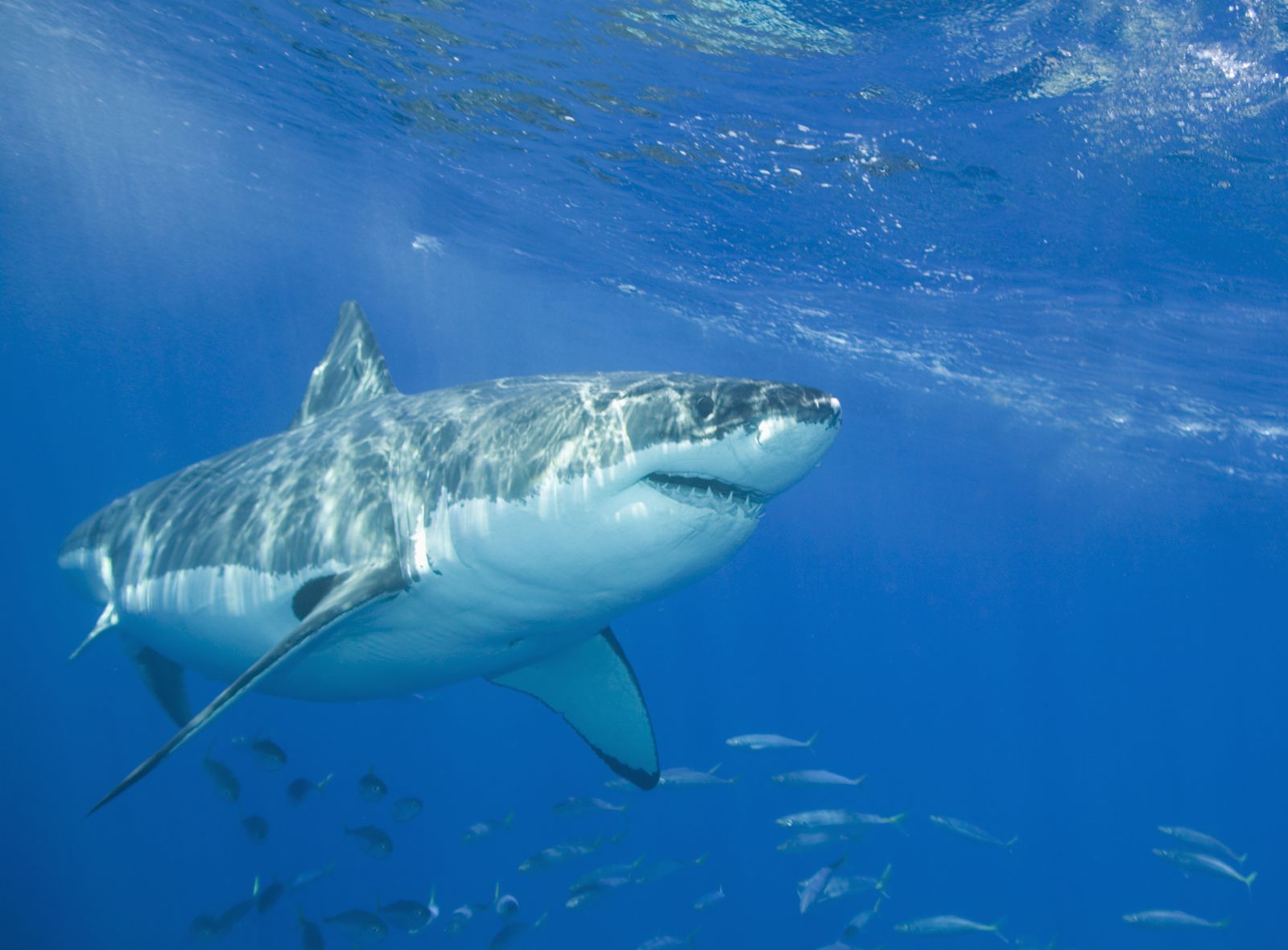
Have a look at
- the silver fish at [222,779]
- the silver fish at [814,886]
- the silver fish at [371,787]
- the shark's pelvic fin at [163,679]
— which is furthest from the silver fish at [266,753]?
the silver fish at [814,886]

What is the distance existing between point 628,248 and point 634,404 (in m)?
20.4

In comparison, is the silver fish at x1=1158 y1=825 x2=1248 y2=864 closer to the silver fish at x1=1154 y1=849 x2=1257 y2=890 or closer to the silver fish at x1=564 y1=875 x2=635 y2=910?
the silver fish at x1=1154 y1=849 x2=1257 y2=890

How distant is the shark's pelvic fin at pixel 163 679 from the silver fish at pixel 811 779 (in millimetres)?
8920

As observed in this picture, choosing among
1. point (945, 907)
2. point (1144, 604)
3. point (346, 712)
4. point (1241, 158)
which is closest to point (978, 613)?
point (1144, 604)

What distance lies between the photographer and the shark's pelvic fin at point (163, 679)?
6137 millimetres

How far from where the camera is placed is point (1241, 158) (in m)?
10.4

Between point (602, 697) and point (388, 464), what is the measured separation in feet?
7.40

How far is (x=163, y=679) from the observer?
245 inches

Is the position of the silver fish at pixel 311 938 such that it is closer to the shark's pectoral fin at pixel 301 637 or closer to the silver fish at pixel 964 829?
the shark's pectoral fin at pixel 301 637

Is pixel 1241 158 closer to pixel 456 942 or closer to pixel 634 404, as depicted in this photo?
pixel 634 404

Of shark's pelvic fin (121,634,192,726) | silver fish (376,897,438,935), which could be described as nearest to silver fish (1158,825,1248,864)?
silver fish (376,897,438,935)

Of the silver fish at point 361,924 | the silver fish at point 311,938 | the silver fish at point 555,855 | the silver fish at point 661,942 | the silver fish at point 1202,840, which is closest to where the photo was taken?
the silver fish at point 361,924

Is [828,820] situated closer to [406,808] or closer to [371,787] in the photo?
[406,808]

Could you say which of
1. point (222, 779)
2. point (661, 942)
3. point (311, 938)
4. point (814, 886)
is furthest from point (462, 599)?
point (661, 942)
